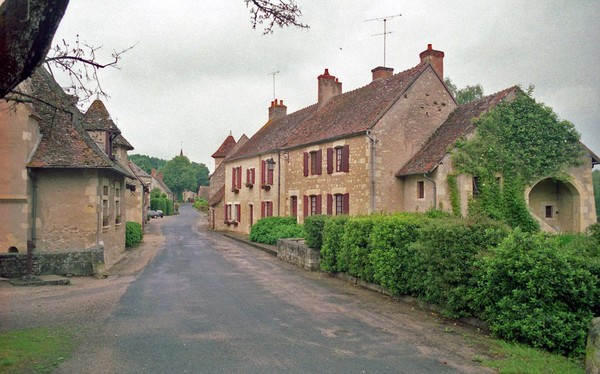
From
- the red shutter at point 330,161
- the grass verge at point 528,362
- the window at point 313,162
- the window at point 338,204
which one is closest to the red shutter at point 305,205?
the window at point 313,162

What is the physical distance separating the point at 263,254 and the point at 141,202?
55.3ft

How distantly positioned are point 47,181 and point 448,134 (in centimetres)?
1642

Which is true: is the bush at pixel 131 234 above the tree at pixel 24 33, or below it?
below

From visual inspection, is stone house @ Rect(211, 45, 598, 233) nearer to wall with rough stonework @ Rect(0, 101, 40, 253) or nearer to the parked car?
wall with rough stonework @ Rect(0, 101, 40, 253)

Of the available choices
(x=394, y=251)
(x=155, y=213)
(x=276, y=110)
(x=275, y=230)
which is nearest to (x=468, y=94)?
(x=276, y=110)

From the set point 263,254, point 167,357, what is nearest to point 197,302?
point 167,357

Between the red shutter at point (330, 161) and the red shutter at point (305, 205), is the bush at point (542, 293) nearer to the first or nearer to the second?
A: the red shutter at point (330, 161)

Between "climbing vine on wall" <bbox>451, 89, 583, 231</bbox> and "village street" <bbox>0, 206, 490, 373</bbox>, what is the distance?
9.43 meters

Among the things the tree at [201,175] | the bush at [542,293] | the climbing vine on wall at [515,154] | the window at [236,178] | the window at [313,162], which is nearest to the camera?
the bush at [542,293]

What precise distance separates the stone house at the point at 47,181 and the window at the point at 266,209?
14320 millimetres

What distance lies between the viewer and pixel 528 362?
227 inches

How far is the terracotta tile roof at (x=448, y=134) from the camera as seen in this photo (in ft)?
63.9

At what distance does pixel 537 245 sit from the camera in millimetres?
6715

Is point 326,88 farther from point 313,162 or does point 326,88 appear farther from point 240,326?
point 240,326
